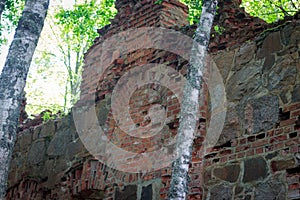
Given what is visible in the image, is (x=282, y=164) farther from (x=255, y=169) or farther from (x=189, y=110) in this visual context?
(x=189, y=110)

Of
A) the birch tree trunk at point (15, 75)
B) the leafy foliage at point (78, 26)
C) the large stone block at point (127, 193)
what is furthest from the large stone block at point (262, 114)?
the leafy foliage at point (78, 26)

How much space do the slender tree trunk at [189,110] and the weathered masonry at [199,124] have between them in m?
0.60

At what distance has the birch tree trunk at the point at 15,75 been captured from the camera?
4301 millimetres

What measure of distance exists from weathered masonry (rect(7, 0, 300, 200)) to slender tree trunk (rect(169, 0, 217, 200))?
0.60 metres

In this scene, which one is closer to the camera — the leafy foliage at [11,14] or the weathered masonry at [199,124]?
the weathered masonry at [199,124]

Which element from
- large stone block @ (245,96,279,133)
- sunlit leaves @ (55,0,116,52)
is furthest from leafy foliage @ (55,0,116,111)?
large stone block @ (245,96,279,133)

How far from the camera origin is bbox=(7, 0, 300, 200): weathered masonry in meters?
4.29

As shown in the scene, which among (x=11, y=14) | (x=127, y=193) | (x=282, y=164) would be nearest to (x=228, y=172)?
(x=282, y=164)

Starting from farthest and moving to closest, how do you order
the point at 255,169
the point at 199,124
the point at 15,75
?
the point at 199,124, the point at 15,75, the point at 255,169

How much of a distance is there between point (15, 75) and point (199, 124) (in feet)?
5.80

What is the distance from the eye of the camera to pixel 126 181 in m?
5.46

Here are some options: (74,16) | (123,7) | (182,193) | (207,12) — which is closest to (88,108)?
(123,7)

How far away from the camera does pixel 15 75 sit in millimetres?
4566

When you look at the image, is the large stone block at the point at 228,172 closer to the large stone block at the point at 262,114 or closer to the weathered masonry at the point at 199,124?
the weathered masonry at the point at 199,124
